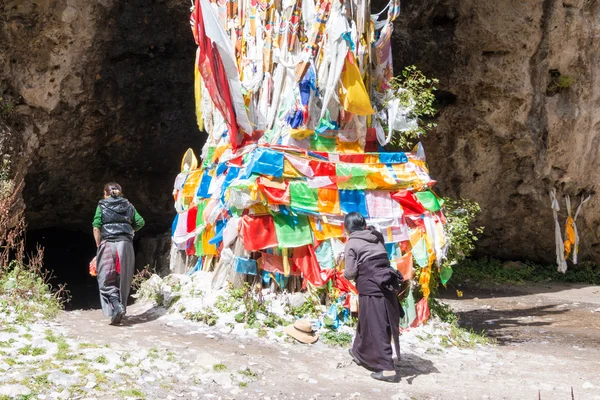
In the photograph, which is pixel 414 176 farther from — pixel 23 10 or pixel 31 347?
pixel 23 10

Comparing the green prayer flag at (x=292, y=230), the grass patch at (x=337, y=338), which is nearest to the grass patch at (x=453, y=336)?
the grass patch at (x=337, y=338)

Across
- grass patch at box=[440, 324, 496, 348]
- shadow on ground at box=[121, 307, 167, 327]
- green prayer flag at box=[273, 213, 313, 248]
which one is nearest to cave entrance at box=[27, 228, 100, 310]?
shadow on ground at box=[121, 307, 167, 327]

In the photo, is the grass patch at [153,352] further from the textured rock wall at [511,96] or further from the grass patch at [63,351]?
the textured rock wall at [511,96]

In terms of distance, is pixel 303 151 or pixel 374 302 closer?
pixel 374 302

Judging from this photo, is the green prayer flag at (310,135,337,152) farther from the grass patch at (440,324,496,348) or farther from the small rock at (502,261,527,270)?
the small rock at (502,261,527,270)

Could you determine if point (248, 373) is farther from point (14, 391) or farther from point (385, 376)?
point (14, 391)

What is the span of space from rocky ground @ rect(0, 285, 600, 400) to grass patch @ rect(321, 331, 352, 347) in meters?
0.08

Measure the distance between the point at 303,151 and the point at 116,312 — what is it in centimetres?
232

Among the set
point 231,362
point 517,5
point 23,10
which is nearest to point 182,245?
point 231,362

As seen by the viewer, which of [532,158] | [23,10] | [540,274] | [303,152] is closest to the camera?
[303,152]

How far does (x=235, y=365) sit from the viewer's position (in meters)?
4.81

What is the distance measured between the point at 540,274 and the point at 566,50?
4.44 m

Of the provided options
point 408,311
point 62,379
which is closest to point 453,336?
point 408,311

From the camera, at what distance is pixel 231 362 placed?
15.9 feet
